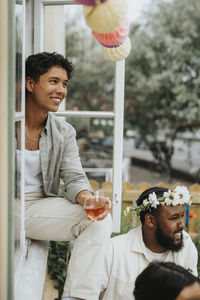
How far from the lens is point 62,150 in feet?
6.84

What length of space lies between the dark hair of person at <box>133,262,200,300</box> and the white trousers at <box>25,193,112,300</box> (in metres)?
0.53

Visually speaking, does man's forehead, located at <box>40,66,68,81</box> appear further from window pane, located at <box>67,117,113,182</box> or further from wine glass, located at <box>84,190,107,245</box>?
window pane, located at <box>67,117,113,182</box>

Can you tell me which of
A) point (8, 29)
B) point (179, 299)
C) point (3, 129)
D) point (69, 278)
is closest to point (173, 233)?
point (69, 278)

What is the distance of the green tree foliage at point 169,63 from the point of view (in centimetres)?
880

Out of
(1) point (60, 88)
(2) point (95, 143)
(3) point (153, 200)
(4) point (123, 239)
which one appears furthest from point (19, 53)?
(2) point (95, 143)

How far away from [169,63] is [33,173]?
24.6 ft

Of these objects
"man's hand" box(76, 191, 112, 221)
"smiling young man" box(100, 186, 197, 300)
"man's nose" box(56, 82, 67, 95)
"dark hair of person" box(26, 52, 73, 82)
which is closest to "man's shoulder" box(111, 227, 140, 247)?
"smiling young man" box(100, 186, 197, 300)

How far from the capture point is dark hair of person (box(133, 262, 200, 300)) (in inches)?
48.1

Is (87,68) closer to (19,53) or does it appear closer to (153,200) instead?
(153,200)

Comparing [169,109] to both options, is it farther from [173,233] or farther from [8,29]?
[8,29]

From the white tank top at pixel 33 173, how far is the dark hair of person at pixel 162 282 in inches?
36.4

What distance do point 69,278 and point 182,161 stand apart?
389 inches

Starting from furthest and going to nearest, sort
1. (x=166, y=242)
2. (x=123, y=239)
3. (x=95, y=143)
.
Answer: (x=95, y=143), (x=123, y=239), (x=166, y=242)

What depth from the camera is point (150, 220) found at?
6.36 feet
